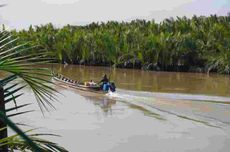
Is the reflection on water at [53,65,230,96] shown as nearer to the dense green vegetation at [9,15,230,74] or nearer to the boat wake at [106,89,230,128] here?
the dense green vegetation at [9,15,230,74]

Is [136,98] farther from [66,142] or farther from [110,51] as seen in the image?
[110,51]

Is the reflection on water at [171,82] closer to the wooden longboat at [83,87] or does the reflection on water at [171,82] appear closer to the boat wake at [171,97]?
the boat wake at [171,97]

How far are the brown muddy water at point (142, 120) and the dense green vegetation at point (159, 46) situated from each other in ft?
41.0

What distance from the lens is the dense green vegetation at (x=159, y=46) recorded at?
4250 cm

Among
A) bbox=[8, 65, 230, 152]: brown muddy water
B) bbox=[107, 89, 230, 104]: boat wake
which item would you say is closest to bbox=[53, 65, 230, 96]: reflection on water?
bbox=[8, 65, 230, 152]: brown muddy water

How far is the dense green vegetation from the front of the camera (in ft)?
139

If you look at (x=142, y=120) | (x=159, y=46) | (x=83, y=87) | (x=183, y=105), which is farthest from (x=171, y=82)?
(x=142, y=120)

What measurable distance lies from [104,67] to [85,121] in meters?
29.8

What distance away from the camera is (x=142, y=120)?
1938 centimetres

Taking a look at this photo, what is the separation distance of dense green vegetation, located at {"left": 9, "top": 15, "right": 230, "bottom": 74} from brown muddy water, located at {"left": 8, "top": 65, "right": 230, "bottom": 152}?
12.5 metres

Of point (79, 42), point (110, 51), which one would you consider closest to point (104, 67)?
point (110, 51)

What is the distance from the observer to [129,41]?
48156 mm

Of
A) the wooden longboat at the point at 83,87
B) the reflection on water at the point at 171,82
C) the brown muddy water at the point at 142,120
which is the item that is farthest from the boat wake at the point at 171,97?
the reflection on water at the point at 171,82

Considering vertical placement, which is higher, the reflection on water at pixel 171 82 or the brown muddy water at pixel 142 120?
the reflection on water at pixel 171 82
